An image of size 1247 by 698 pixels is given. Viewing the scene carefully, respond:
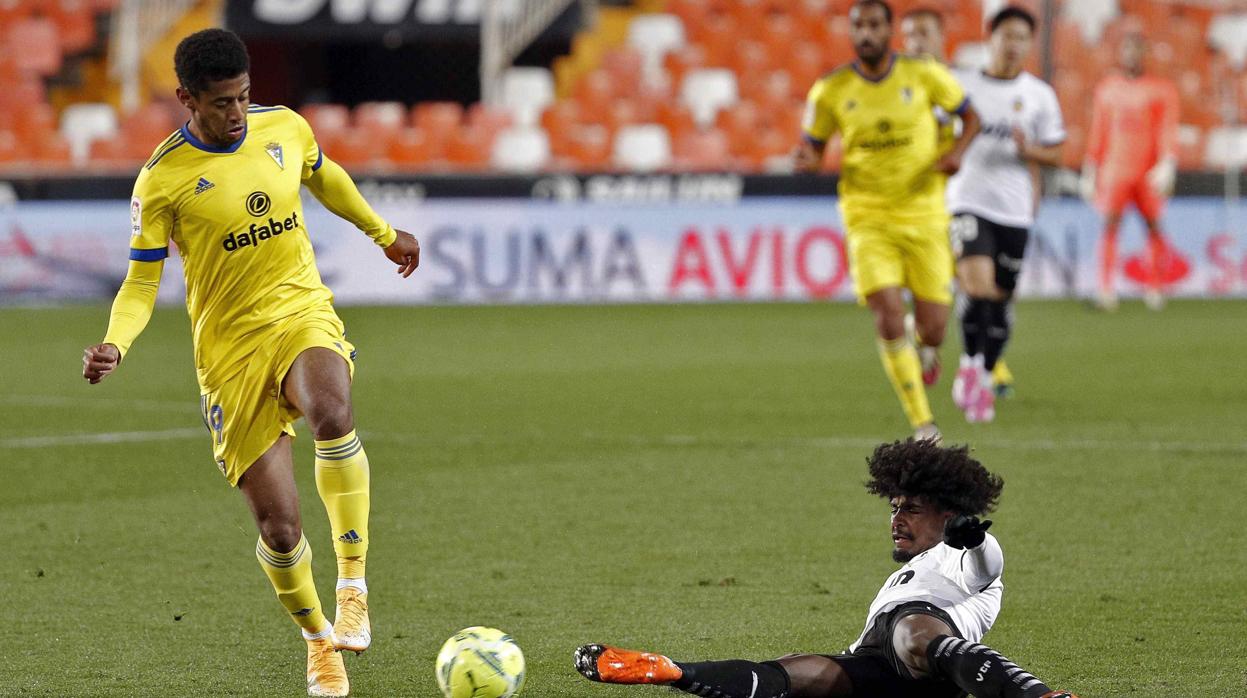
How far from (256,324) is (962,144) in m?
5.34

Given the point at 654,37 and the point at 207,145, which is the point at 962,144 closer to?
the point at 207,145

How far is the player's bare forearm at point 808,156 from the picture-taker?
945cm

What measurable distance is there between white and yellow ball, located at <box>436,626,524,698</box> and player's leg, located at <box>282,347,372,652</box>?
1.58 feet

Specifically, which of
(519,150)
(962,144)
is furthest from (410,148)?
(962,144)

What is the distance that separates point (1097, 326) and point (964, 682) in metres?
12.7

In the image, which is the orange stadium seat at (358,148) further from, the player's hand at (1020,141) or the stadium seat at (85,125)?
the player's hand at (1020,141)

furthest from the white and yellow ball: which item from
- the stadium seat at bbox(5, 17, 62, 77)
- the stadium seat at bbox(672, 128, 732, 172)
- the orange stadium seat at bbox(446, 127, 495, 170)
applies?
the stadium seat at bbox(5, 17, 62, 77)

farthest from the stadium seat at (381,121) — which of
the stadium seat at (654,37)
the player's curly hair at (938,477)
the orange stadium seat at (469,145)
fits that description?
the player's curly hair at (938,477)

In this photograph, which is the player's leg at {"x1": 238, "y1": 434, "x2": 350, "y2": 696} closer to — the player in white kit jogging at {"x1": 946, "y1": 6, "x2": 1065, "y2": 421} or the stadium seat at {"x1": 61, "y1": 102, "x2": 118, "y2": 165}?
the player in white kit jogging at {"x1": 946, "y1": 6, "x2": 1065, "y2": 421}

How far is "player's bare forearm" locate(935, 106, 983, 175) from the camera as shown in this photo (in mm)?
9469

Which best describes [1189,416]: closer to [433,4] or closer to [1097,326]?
[1097,326]

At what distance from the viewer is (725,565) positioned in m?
6.58

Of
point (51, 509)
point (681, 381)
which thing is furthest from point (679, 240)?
point (51, 509)

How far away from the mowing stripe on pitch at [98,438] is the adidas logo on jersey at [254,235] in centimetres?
495
